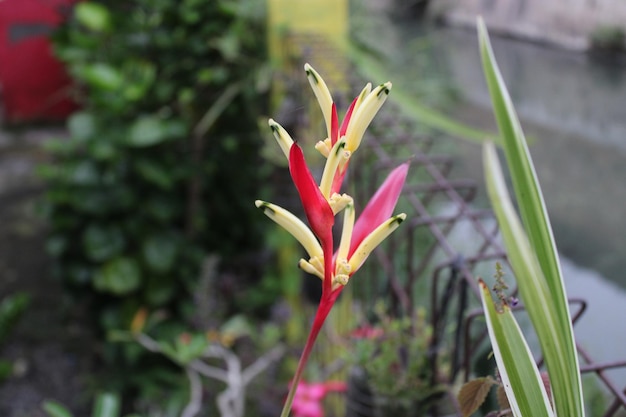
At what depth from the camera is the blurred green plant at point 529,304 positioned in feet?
1.04

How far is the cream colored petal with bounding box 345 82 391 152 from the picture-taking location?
11.9 inches

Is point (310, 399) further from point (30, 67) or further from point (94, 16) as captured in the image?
point (30, 67)

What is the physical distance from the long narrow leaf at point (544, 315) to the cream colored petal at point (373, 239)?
54mm

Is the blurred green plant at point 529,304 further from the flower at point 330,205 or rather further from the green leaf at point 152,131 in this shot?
the green leaf at point 152,131

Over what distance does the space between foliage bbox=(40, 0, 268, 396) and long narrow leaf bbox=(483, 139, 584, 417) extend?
5.53 ft

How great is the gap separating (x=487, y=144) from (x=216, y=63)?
6.21ft

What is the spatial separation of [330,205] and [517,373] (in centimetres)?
13

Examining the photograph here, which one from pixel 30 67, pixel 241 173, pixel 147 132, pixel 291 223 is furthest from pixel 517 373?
pixel 30 67

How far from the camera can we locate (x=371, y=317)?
1.08 meters

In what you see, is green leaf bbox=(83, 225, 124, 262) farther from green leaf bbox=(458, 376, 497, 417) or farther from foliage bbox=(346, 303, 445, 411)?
green leaf bbox=(458, 376, 497, 417)

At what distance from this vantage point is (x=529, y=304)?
316mm

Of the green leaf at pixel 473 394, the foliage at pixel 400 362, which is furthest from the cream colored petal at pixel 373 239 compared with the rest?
the foliage at pixel 400 362

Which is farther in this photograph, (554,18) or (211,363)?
(211,363)

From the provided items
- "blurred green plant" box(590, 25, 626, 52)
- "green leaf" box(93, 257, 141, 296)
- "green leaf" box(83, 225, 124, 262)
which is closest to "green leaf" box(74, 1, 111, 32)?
"green leaf" box(83, 225, 124, 262)
